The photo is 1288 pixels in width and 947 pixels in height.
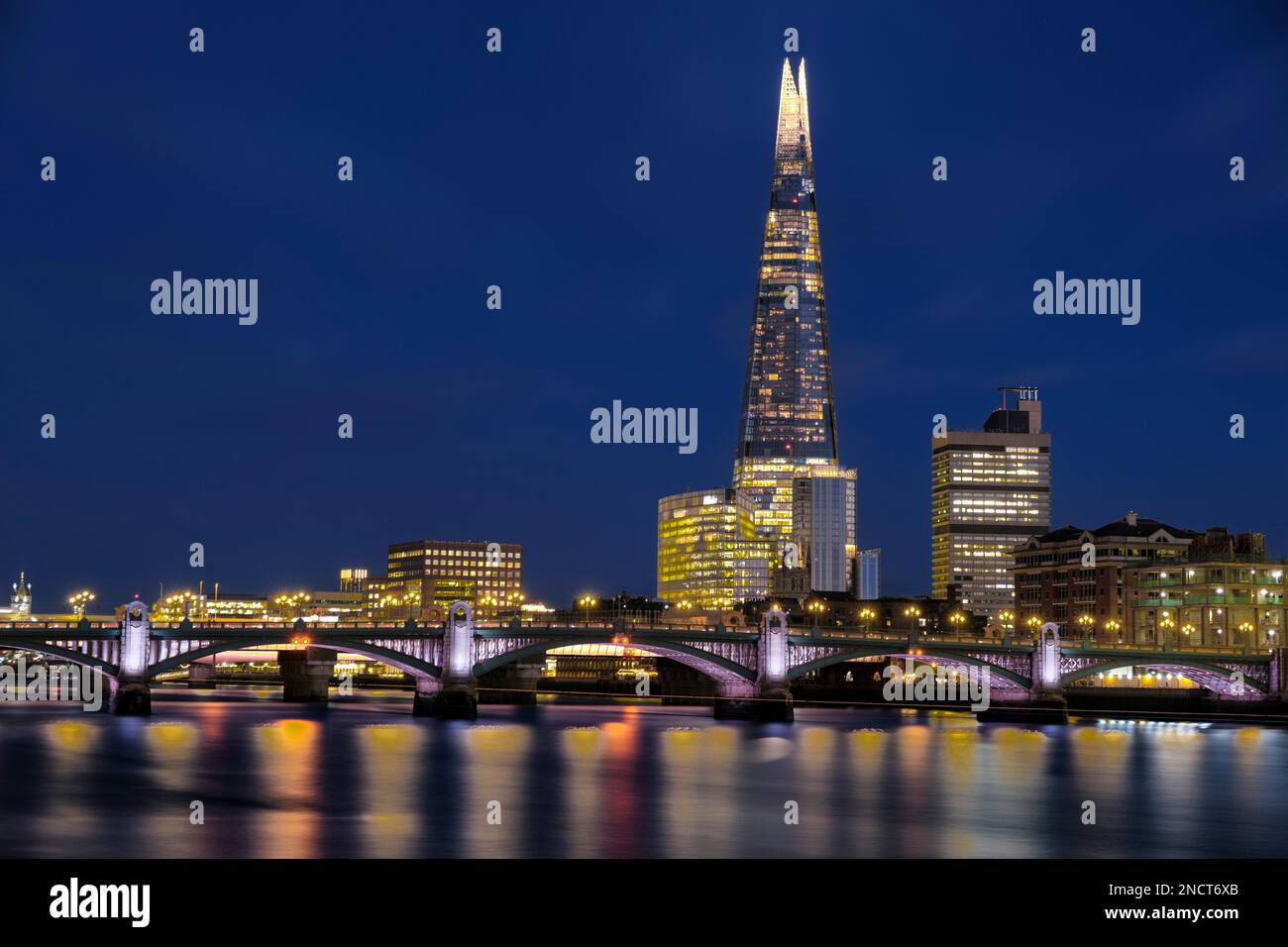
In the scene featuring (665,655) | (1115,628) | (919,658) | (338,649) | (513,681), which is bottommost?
(513,681)

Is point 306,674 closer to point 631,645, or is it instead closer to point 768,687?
point 631,645

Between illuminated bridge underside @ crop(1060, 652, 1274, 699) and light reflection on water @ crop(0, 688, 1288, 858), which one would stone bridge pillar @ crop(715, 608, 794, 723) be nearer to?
light reflection on water @ crop(0, 688, 1288, 858)

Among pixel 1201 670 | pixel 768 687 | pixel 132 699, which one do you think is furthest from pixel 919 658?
pixel 132 699

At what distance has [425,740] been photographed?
9519 centimetres

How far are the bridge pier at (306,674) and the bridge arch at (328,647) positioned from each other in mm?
34746

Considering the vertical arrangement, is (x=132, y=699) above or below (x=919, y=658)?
below

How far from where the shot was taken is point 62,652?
362 feet

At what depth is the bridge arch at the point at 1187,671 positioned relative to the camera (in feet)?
448

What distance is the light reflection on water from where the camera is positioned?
175ft

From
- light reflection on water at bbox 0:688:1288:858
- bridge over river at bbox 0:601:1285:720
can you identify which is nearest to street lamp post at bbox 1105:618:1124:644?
bridge over river at bbox 0:601:1285:720

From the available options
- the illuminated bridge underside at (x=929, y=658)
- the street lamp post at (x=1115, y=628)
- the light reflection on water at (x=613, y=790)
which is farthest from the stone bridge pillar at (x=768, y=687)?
the street lamp post at (x=1115, y=628)

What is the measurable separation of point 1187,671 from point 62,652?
97.2 meters

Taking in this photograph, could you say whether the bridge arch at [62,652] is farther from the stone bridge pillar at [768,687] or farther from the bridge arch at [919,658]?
the bridge arch at [919,658]
